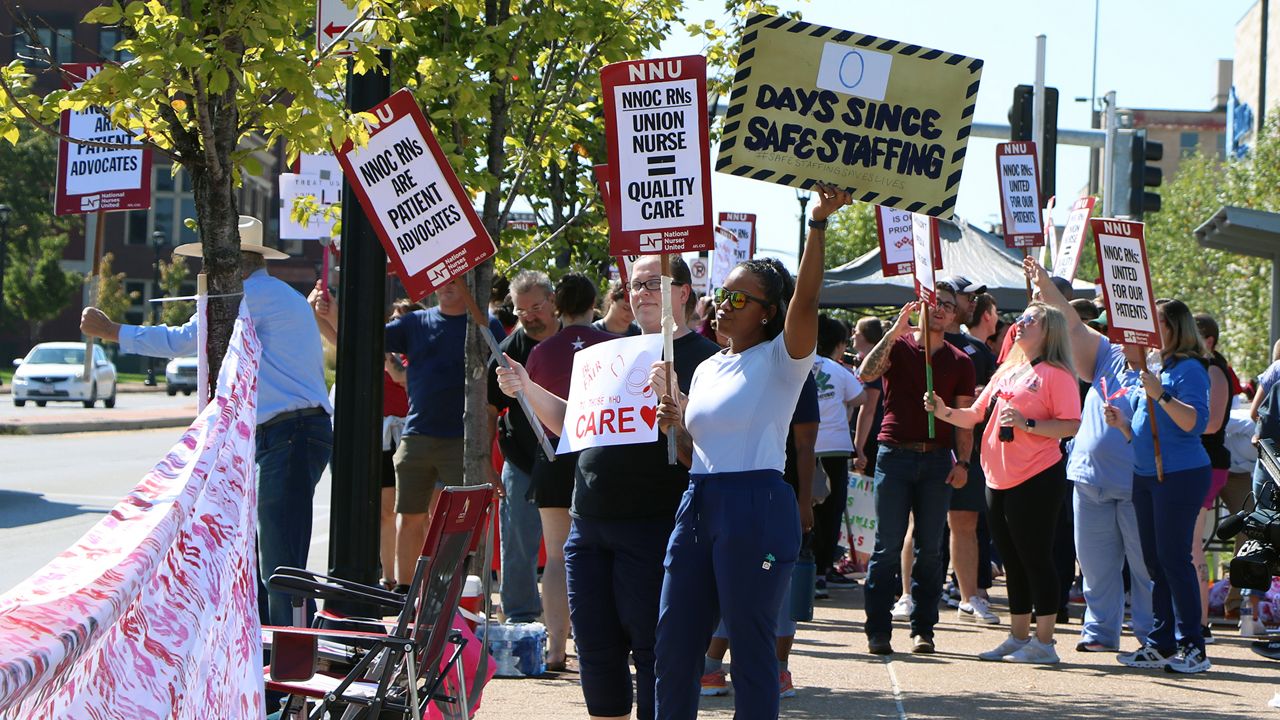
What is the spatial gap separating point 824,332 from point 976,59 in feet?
18.2

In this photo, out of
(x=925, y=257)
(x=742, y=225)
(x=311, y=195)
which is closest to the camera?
(x=925, y=257)

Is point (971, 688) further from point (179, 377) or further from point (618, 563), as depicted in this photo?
point (179, 377)

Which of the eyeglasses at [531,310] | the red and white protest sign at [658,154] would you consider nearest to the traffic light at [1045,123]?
the eyeglasses at [531,310]

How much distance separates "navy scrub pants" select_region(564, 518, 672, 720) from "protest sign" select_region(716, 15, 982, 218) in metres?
1.42

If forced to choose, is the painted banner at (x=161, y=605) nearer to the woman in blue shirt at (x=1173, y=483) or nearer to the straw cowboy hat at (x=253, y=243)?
the straw cowboy hat at (x=253, y=243)

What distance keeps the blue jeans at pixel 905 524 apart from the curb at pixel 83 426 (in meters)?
22.7

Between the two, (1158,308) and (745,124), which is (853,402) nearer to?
(1158,308)

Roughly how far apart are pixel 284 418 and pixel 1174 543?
Result: 4831mm

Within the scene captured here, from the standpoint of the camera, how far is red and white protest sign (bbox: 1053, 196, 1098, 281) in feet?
33.4

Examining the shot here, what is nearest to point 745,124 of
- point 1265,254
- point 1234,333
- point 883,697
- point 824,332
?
point 883,697

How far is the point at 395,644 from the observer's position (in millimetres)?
4867

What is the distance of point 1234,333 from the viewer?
3538 cm

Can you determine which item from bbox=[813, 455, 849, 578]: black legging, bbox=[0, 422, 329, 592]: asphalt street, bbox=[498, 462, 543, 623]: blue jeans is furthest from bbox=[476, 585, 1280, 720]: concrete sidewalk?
bbox=[0, 422, 329, 592]: asphalt street

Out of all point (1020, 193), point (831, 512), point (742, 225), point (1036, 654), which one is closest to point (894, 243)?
point (1020, 193)
